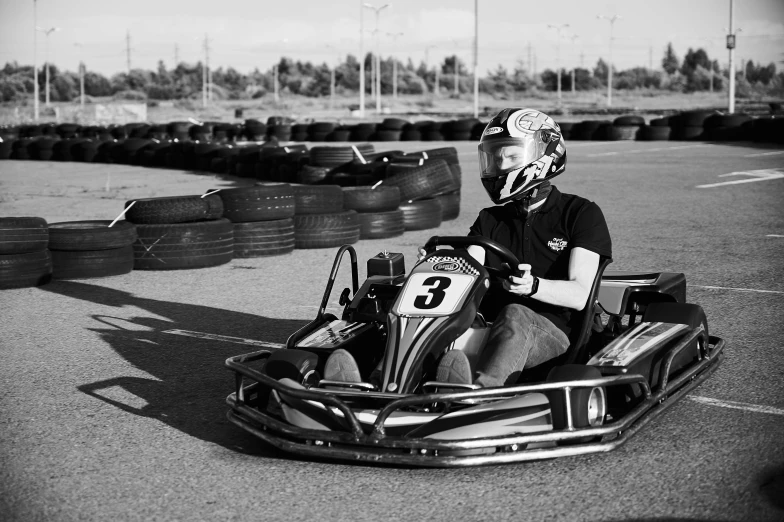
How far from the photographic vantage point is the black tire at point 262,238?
329 inches

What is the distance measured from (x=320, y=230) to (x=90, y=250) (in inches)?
83.7

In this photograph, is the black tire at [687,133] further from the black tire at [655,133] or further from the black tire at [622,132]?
the black tire at [622,132]

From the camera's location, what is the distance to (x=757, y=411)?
395 centimetres

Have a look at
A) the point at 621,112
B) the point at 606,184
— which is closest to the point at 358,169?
the point at 606,184

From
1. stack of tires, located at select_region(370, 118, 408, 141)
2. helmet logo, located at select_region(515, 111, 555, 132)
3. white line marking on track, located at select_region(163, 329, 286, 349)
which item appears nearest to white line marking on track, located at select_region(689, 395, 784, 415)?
helmet logo, located at select_region(515, 111, 555, 132)

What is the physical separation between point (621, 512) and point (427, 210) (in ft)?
23.7

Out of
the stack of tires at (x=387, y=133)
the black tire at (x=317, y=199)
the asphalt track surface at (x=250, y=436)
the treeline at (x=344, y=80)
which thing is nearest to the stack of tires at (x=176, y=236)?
the asphalt track surface at (x=250, y=436)

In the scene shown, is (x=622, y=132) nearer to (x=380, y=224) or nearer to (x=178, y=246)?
(x=380, y=224)

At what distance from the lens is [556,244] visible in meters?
4.20

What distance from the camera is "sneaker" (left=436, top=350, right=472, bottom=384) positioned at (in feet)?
11.7

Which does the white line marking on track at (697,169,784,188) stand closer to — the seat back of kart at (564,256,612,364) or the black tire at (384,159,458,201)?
the black tire at (384,159,458,201)

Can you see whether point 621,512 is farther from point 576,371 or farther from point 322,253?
point 322,253

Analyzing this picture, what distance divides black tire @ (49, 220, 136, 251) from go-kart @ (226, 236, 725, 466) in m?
3.43

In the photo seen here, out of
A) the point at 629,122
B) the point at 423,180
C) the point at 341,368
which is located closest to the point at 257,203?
the point at 423,180
